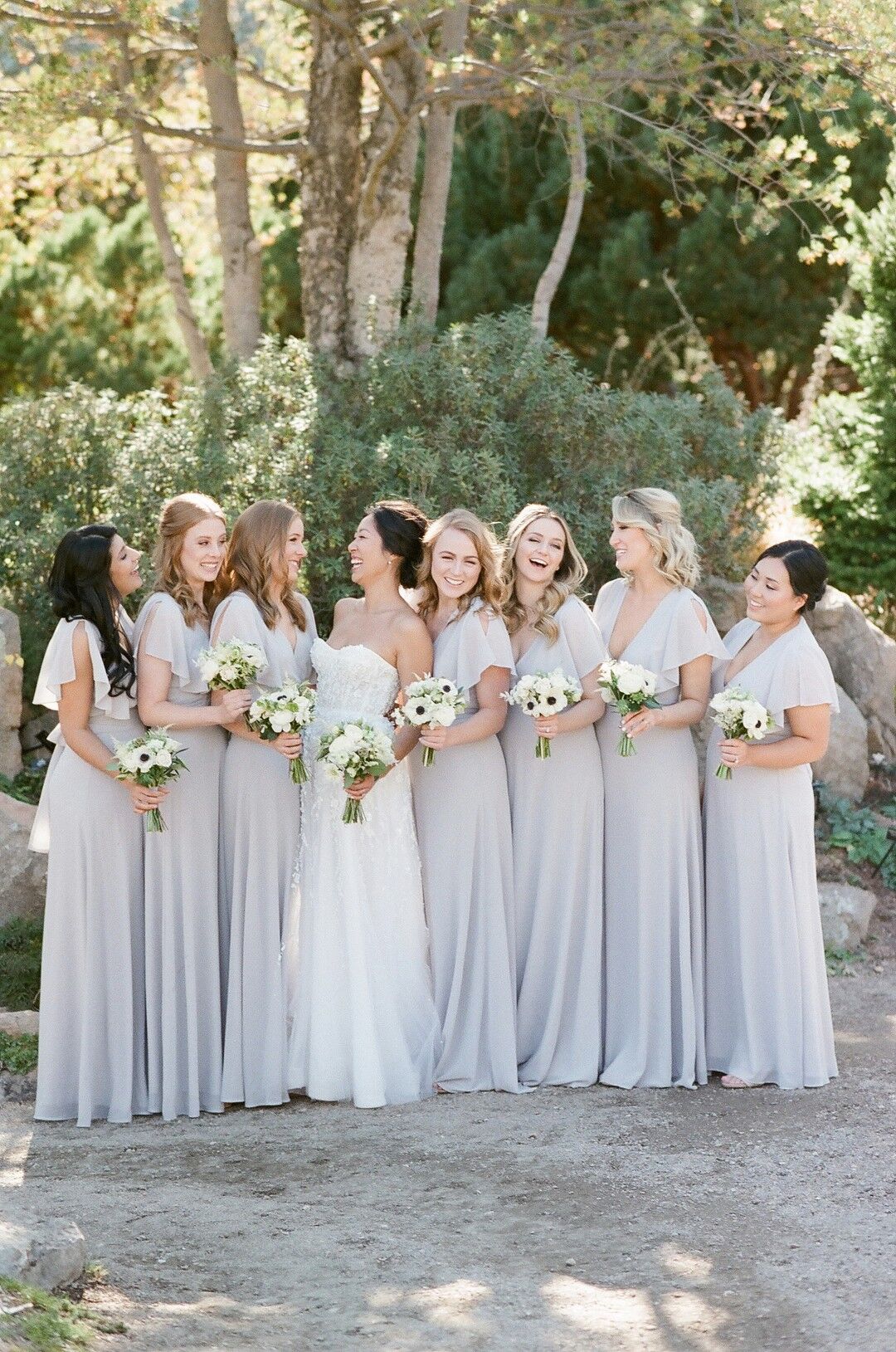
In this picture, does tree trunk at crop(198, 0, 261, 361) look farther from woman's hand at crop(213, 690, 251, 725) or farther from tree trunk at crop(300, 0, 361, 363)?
woman's hand at crop(213, 690, 251, 725)

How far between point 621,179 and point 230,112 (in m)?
7.06

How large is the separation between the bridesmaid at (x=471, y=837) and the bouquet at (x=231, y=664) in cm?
86

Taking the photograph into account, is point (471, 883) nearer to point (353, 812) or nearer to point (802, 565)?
point (353, 812)

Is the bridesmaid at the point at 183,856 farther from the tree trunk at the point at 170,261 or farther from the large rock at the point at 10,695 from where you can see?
the tree trunk at the point at 170,261

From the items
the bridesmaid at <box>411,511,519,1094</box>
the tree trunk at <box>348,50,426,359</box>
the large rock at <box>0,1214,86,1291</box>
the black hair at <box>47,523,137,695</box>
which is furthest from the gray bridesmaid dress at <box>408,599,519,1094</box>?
the tree trunk at <box>348,50,426,359</box>

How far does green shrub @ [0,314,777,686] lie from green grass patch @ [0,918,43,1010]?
97.8 inches

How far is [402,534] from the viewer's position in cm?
625

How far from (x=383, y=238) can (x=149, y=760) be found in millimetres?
5844

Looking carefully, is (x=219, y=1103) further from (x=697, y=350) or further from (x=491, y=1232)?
(x=697, y=350)

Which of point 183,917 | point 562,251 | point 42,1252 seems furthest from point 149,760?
point 562,251

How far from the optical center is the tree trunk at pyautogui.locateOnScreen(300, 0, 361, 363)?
1037 centimetres

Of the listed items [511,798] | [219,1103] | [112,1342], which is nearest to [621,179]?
[511,798]

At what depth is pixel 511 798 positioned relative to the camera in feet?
20.8

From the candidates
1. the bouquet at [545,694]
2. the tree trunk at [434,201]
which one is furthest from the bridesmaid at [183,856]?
the tree trunk at [434,201]
